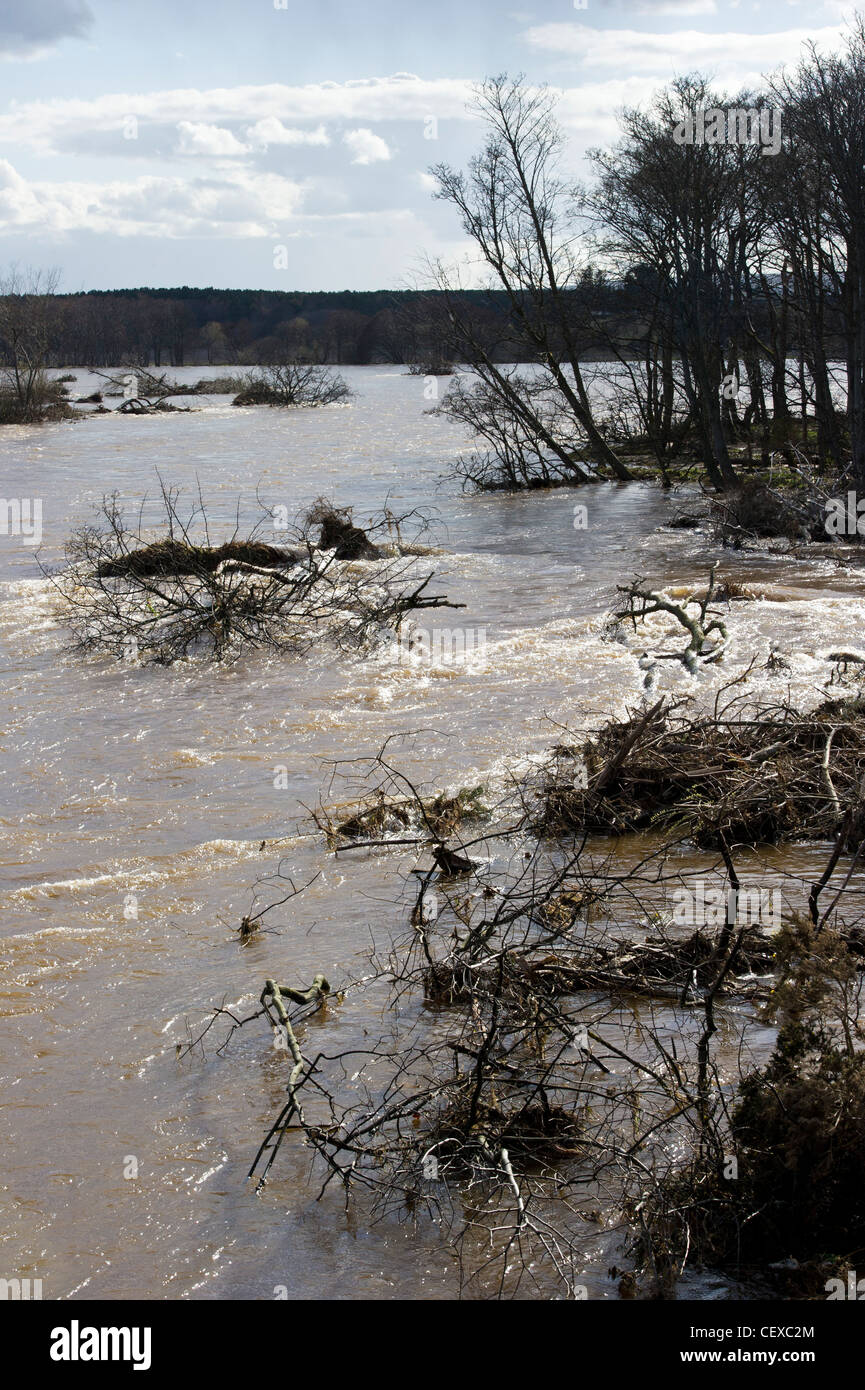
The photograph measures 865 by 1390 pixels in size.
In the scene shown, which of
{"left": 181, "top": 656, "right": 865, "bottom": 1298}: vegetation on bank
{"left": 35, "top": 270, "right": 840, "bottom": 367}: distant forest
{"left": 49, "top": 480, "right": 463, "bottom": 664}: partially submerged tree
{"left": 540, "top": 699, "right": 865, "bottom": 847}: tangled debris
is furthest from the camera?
{"left": 35, "top": 270, "right": 840, "bottom": 367}: distant forest

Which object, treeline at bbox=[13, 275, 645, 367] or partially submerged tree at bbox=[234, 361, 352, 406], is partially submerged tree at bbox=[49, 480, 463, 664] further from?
treeline at bbox=[13, 275, 645, 367]

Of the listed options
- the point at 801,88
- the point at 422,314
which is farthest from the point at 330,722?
the point at 422,314

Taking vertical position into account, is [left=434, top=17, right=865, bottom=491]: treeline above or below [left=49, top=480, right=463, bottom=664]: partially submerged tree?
above

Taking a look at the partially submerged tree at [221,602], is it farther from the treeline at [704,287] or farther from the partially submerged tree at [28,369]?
the partially submerged tree at [28,369]

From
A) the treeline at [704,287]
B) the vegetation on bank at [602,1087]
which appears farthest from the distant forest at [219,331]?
the vegetation on bank at [602,1087]

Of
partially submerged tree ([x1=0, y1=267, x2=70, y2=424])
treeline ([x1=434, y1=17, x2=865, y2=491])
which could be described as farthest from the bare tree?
treeline ([x1=434, y1=17, x2=865, y2=491])

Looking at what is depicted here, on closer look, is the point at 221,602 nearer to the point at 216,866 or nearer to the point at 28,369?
the point at 216,866

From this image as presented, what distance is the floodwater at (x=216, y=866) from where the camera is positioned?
3.99 m

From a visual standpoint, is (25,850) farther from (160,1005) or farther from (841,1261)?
(841,1261)

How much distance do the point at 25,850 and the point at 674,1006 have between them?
4.25 metres

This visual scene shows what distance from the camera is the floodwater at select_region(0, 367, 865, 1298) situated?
399cm

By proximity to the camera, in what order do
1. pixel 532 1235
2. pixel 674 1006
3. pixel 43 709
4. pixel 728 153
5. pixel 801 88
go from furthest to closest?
pixel 728 153, pixel 801 88, pixel 43 709, pixel 674 1006, pixel 532 1235

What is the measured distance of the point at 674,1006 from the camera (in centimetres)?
531

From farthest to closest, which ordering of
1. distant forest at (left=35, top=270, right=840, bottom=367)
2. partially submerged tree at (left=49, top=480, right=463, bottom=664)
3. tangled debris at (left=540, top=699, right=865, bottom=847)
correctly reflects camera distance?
distant forest at (left=35, top=270, right=840, bottom=367), partially submerged tree at (left=49, top=480, right=463, bottom=664), tangled debris at (left=540, top=699, right=865, bottom=847)
